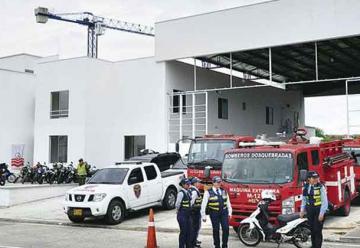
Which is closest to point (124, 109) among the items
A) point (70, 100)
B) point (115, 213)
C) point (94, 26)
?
point (70, 100)

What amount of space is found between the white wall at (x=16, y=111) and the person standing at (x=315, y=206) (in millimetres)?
22585

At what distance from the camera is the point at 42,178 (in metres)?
25.0

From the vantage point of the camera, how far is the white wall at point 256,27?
20.7 m

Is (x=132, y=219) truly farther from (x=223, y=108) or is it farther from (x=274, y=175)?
(x=223, y=108)

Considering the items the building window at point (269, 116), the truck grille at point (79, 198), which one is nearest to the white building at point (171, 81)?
the building window at point (269, 116)

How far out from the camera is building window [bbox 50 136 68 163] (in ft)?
88.8

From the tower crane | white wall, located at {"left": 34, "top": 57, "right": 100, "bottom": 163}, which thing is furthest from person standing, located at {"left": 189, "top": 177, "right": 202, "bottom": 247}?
the tower crane

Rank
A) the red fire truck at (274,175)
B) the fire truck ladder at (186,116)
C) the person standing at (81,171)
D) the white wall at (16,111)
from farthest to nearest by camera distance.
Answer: the white wall at (16,111), the fire truck ladder at (186,116), the person standing at (81,171), the red fire truck at (274,175)

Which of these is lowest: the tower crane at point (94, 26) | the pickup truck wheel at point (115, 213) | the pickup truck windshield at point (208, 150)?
the pickup truck wheel at point (115, 213)

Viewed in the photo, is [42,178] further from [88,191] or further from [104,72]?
[88,191]

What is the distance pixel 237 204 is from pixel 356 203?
757 cm

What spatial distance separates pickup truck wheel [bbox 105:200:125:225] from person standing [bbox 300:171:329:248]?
6629 millimetres

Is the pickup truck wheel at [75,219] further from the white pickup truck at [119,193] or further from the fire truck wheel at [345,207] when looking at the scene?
the fire truck wheel at [345,207]

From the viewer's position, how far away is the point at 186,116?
26.6 m
